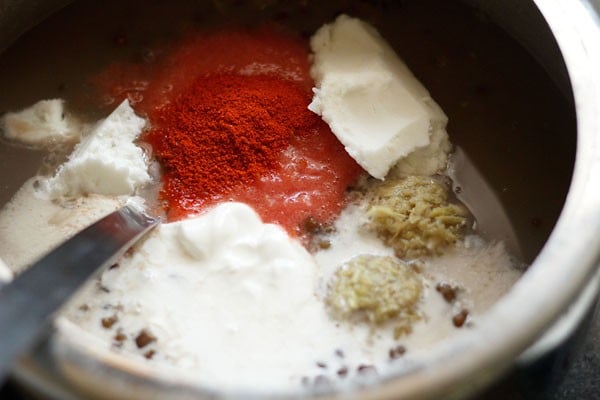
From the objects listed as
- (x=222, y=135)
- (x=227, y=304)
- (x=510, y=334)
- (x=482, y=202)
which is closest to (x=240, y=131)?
(x=222, y=135)

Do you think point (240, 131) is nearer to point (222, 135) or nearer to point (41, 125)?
point (222, 135)

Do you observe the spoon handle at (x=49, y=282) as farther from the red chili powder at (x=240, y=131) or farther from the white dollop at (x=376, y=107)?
Result: the white dollop at (x=376, y=107)

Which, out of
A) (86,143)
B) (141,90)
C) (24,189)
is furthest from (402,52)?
(24,189)

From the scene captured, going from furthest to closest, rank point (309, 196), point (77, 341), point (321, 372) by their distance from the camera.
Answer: point (309, 196) → point (321, 372) → point (77, 341)

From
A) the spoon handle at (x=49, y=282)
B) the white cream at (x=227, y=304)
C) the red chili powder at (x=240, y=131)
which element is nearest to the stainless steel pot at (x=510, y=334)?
the spoon handle at (x=49, y=282)

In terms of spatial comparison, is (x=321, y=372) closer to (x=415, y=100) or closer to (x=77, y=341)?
(x=77, y=341)

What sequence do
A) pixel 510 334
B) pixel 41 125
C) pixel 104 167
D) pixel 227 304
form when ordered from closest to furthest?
pixel 510 334
pixel 227 304
pixel 104 167
pixel 41 125
